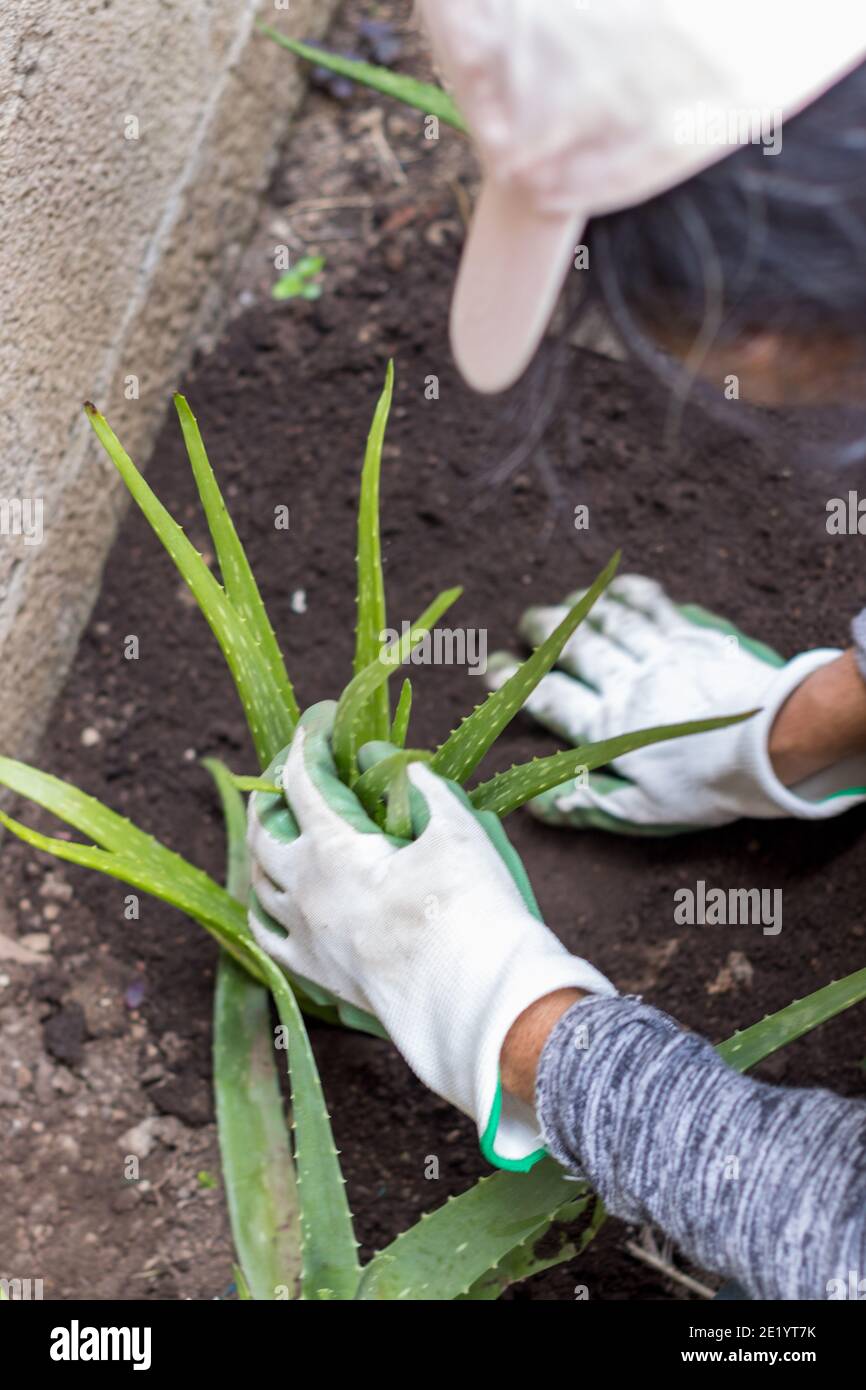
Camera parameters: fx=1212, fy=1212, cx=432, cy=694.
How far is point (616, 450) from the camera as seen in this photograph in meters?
1.67

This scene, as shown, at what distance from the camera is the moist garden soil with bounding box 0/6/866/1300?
1.32 meters

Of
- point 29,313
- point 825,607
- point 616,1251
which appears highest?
point 29,313

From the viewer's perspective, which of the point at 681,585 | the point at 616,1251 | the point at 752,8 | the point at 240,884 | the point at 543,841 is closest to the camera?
the point at 752,8

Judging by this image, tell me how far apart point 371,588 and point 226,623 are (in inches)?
5.6

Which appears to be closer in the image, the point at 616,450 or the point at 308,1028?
the point at 308,1028

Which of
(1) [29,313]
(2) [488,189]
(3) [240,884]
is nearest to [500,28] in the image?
(2) [488,189]

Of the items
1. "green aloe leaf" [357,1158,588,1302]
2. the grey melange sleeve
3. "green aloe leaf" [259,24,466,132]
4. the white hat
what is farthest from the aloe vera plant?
"green aloe leaf" [259,24,466,132]

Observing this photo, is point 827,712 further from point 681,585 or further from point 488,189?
point 488,189

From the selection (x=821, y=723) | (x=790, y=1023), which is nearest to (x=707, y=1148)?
(x=790, y=1023)

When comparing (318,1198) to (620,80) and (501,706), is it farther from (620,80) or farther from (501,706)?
(620,80)

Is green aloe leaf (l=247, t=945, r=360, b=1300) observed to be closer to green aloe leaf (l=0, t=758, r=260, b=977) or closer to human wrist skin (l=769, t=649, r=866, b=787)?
green aloe leaf (l=0, t=758, r=260, b=977)

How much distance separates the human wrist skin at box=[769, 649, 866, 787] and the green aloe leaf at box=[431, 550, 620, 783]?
13.2 inches

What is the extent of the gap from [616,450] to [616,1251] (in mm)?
1003

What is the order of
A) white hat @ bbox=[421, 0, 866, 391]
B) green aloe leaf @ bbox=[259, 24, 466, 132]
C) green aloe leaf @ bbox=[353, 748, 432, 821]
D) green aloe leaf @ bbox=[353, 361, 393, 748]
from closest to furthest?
white hat @ bbox=[421, 0, 866, 391] → green aloe leaf @ bbox=[353, 748, 432, 821] → green aloe leaf @ bbox=[353, 361, 393, 748] → green aloe leaf @ bbox=[259, 24, 466, 132]
